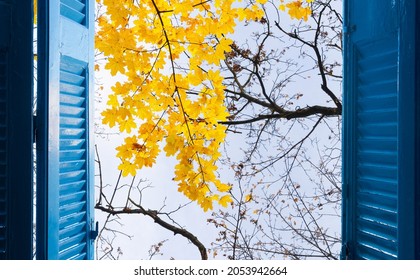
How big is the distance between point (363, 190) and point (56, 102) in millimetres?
1286

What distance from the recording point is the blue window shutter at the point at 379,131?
1566mm

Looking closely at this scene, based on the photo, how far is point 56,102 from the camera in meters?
1.93

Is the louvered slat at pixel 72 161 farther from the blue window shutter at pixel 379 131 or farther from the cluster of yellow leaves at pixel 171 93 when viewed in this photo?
the blue window shutter at pixel 379 131

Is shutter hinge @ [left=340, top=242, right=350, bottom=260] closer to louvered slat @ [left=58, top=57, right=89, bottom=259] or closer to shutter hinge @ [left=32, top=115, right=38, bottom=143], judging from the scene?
louvered slat @ [left=58, top=57, right=89, bottom=259]

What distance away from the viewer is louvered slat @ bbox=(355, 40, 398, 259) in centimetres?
171

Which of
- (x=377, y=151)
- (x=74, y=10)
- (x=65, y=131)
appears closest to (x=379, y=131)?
(x=377, y=151)

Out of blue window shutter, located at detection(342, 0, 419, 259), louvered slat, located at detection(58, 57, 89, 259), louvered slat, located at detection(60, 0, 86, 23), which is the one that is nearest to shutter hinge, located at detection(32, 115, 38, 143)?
louvered slat, located at detection(58, 57, 89, 259)
